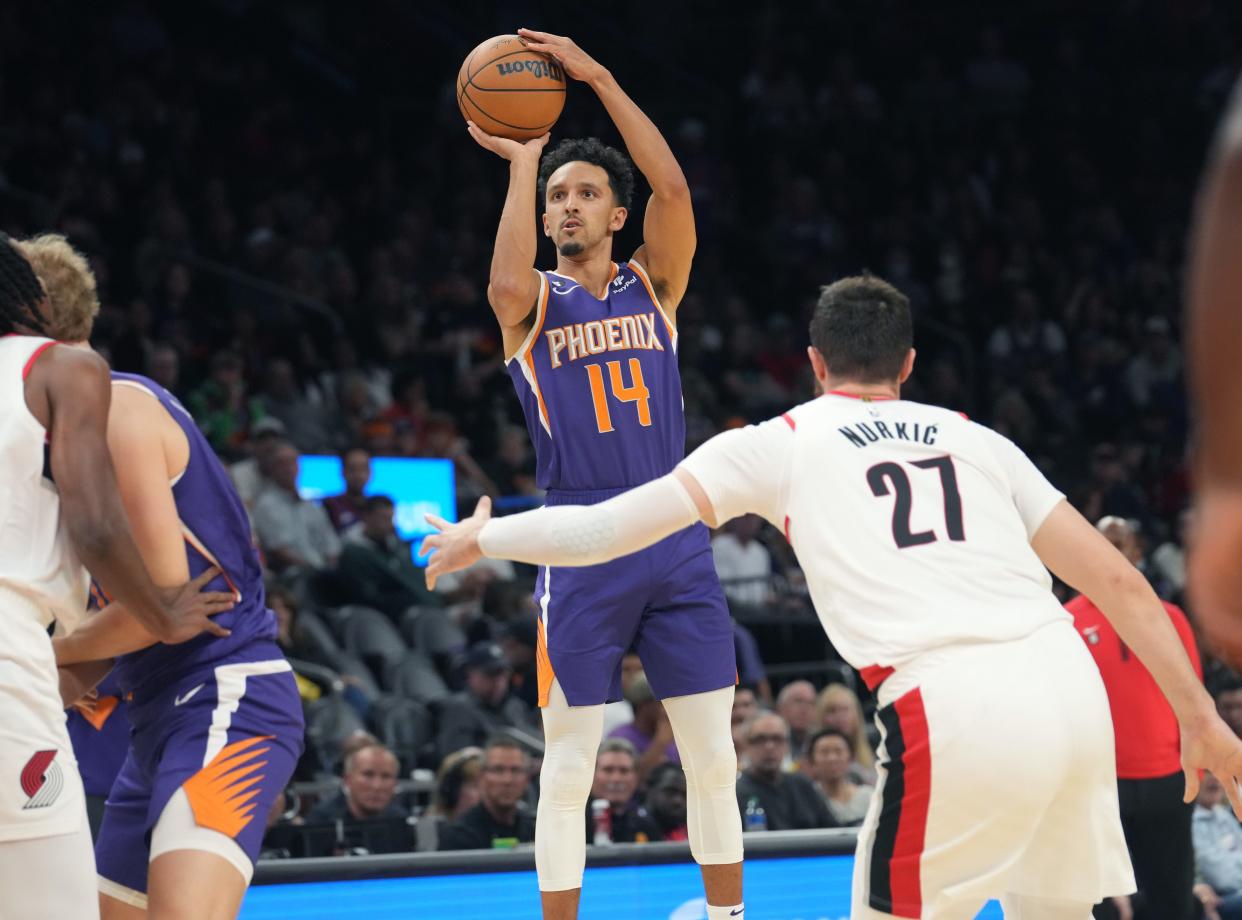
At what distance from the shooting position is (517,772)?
7.59 metres

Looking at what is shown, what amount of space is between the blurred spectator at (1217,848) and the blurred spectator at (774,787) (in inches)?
79.9

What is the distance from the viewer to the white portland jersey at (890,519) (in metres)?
3.44

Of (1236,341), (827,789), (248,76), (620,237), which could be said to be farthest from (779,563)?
(1236,341)

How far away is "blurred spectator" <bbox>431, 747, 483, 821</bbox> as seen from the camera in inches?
311

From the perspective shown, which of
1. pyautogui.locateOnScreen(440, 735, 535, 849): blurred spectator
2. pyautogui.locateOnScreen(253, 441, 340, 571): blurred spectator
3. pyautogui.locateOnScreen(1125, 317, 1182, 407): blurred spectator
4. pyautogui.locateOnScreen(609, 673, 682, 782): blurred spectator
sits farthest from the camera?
pyautogui.locateOnScreen(1125, 317, 1182, 407): blurred spectator

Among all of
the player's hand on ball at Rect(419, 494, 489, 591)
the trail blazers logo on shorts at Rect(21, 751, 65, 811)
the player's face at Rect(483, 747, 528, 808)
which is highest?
the player's hand on ball at Rect(419, 494, 489, 591)

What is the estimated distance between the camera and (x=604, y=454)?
16.2ft

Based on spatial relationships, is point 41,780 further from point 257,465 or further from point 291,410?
point 291,410

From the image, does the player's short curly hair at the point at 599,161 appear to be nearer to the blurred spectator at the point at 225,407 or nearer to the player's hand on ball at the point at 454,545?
the player's hand on ball at the point at 454,545

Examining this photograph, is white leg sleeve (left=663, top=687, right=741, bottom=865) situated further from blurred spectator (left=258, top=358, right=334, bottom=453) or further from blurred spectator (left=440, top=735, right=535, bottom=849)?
blurred spectator (left=258, top=358, right=334, bottom=453)

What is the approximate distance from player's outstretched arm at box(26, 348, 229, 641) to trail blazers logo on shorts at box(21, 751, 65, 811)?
378mm

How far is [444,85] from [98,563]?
1441 cm

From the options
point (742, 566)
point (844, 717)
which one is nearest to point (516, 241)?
point (844, 717)

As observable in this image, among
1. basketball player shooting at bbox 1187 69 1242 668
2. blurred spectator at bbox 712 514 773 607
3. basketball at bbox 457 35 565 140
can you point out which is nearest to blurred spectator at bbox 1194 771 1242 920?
blurred spectator at bbox 712 514 773 607
